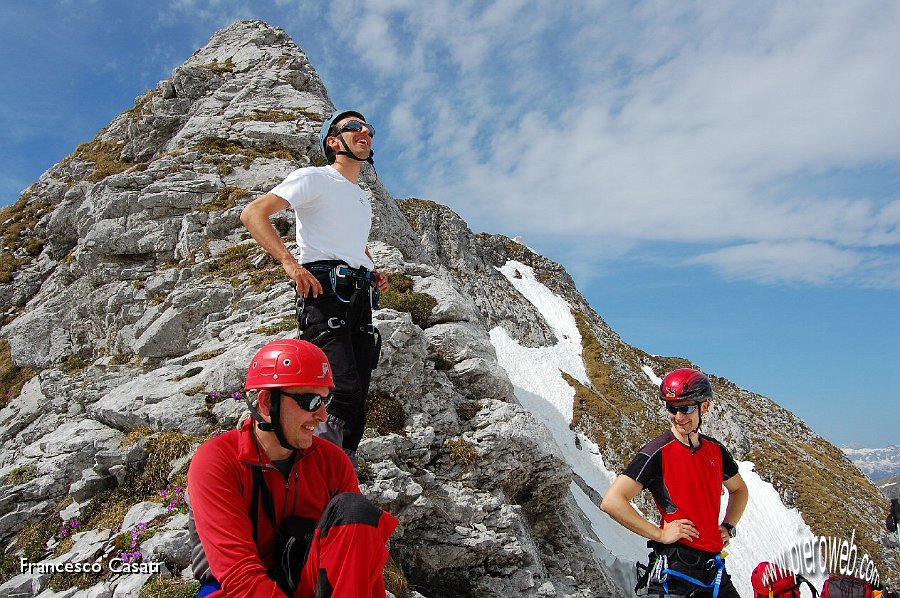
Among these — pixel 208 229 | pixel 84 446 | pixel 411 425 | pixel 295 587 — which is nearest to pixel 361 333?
pixel 295 587

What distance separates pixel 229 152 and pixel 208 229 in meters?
6.17

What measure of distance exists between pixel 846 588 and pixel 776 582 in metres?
0.63

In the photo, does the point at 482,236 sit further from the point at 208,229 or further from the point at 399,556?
the point at 399,556

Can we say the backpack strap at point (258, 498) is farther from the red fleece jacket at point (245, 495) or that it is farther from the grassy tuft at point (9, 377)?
the grassy tuft at point (9, 377)

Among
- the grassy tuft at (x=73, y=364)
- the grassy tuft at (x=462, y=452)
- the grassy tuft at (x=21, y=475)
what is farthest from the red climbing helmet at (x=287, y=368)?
the grassy tuft at (x=73, y=364)

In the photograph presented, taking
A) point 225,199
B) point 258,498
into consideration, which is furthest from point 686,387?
point 225,199

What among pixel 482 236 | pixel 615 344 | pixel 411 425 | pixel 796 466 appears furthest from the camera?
pixel 482 236

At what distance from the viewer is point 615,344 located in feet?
332

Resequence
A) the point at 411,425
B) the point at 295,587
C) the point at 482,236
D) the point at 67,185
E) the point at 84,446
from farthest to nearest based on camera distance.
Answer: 1. the point at 482,236
2. the point at 67,185
3. the point at 411,425
4. the point at 84,446
5. the point at 295,587

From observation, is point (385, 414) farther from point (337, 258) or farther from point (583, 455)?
point (583, 455)

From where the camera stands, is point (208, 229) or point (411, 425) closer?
point (411, 425)

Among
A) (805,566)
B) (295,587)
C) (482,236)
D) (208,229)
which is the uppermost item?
(482,236)

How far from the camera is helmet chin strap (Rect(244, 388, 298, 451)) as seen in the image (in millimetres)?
4426

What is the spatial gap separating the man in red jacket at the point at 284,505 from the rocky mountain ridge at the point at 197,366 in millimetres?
3022
